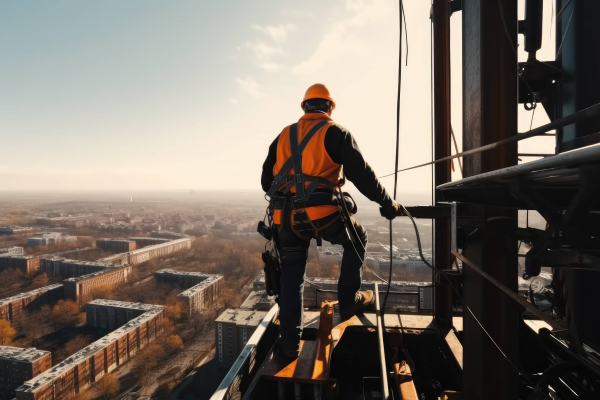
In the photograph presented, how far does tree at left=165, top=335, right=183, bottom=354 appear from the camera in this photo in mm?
22109

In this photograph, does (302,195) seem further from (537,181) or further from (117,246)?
(117,246)

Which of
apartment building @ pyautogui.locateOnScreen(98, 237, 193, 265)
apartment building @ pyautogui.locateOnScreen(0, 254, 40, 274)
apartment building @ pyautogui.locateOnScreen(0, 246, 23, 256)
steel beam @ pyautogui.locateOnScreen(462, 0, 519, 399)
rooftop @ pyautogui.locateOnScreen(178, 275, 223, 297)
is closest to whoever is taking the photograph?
steel beam @ pyautogui.locateOnScreen(462, 0, 519, 399)

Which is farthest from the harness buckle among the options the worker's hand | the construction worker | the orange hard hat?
the orange hard hat

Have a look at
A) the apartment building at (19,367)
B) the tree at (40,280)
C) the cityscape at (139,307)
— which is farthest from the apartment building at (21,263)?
the apartment building at (19,367)

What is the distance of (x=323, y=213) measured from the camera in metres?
1.95

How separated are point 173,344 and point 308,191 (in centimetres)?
2489

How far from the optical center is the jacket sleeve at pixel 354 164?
1.86 metres

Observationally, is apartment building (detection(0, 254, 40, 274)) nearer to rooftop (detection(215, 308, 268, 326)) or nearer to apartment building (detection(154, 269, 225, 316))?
apartment building (detection(154, 269, 225, 316))

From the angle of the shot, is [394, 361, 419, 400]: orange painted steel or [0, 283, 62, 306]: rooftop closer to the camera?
[394, 361, 419, 400]: orange painted steel

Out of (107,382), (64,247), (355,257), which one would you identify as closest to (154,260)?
(64,247)

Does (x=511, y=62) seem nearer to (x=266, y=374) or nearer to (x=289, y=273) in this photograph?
(x=289, y=273)

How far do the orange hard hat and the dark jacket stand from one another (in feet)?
1.07

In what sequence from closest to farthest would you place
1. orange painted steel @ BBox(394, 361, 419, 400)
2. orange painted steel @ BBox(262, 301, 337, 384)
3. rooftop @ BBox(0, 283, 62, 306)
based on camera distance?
orange painted steel @ BBox(394, 361, 419, 400)
orange painted steel @ BBox(262, 301, 337, 384)
rooftop @ BBox(0, 283, 62, 306)

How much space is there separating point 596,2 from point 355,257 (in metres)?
2.05
